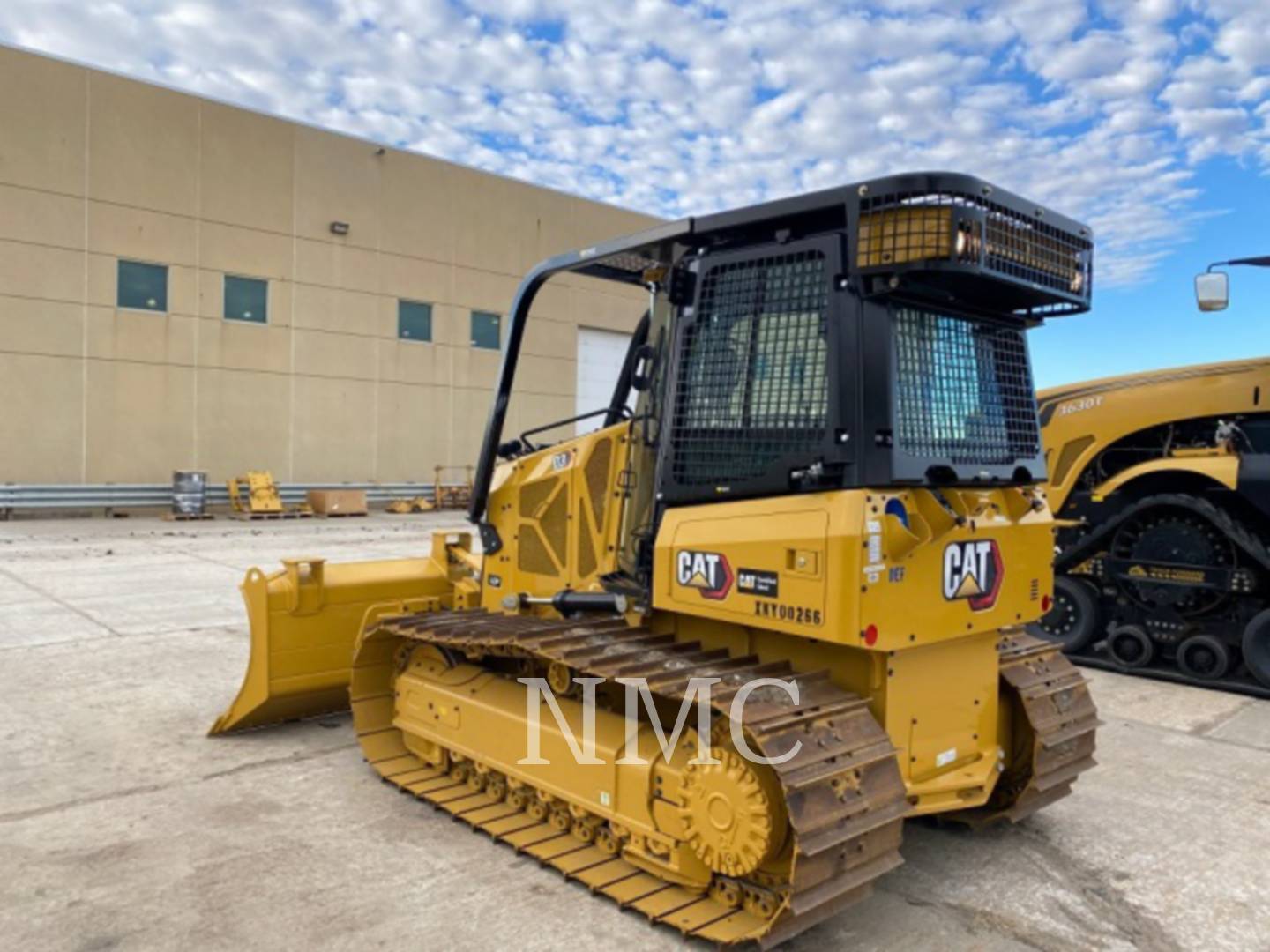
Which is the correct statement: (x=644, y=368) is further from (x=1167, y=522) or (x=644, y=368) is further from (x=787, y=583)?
(x=1167, y=522)

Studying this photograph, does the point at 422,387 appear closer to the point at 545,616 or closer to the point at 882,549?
the point at 545,616

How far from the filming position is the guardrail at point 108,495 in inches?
741

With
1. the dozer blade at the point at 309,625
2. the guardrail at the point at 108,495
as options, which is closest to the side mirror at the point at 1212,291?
the dozer blade at the point at 309,625

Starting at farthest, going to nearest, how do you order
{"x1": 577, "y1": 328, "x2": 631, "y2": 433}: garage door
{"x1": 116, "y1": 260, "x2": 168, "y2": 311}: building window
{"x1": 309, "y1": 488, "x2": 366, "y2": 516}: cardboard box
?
1. {"x1": 577, "y1": 328, "x2": 631, "y2": 433}: garage door
2. {"x1": 309, "y1": 488, "x2": 366, "y2": 516}: cardboard box
3. {"x1": 116, "y1": 260, "x2": 168, "y2": 311}: building window

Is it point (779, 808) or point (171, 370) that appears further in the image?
point (171, 370)

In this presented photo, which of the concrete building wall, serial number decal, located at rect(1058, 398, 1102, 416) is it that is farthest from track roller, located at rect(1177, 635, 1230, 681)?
the concrete building wall

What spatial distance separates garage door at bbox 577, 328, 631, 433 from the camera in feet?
92.6

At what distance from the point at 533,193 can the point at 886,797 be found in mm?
25331

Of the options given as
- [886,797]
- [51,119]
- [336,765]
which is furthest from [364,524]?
[886,797]

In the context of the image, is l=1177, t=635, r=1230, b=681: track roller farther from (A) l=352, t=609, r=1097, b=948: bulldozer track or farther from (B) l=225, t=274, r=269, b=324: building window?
(B) l=225, t=274, r=269, b=324: building window

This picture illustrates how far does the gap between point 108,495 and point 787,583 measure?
65.2ft

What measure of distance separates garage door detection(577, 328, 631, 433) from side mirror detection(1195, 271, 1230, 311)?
72.5ft

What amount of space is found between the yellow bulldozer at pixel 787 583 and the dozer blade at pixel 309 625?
1.05m

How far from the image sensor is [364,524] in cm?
1994
